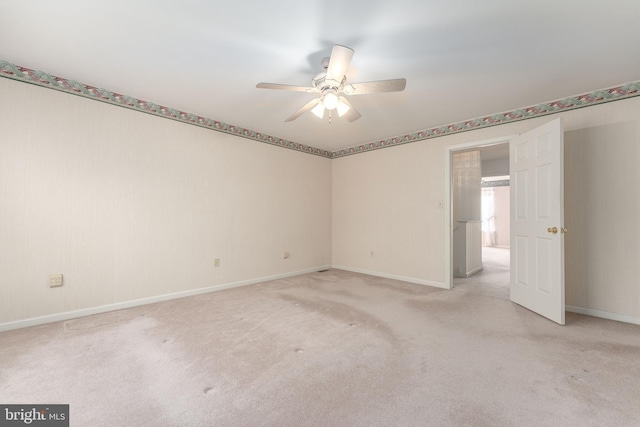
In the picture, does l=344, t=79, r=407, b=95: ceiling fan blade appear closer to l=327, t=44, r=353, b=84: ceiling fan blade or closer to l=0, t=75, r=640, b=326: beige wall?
l=327, t=44, r=353, b=84: ceiling fan blade

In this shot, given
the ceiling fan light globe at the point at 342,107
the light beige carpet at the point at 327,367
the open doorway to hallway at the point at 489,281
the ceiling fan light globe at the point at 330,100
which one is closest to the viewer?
the light beige carpet at the point at 327,367

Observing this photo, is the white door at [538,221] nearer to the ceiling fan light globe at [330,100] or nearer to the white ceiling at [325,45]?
the white ceiling at [325,45]

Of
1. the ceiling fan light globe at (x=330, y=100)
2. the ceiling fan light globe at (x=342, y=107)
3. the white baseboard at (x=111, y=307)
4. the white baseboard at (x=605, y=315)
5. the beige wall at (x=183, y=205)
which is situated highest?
the ceiling fan light globe at (x=342, y=107)

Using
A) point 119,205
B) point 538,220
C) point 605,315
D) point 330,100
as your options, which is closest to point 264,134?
point 119,205

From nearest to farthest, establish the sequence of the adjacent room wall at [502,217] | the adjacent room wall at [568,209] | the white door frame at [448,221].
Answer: the adjacent room wall at [568,209]
the white door frame at [448,221]
the adjacent room wall at [502,217]

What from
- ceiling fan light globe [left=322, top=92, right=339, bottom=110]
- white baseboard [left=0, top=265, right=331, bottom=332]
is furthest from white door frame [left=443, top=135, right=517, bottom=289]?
white baseboard [left=0, top=265, right=331, bottom=332]

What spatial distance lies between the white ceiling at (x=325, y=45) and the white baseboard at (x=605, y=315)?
7.77 feet

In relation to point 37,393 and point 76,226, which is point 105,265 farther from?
point 37,393

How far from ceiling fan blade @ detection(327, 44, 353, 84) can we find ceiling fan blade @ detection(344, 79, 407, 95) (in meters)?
0.13

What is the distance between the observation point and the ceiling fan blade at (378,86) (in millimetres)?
1938

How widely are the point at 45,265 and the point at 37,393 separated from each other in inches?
60.9

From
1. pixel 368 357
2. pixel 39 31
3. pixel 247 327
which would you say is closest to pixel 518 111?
pixel 368 357

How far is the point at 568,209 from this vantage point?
307 cm

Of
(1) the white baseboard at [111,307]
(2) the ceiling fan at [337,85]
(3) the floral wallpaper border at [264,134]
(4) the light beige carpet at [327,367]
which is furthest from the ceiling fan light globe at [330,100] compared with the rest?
(1) the white baseboard at [111,307]
